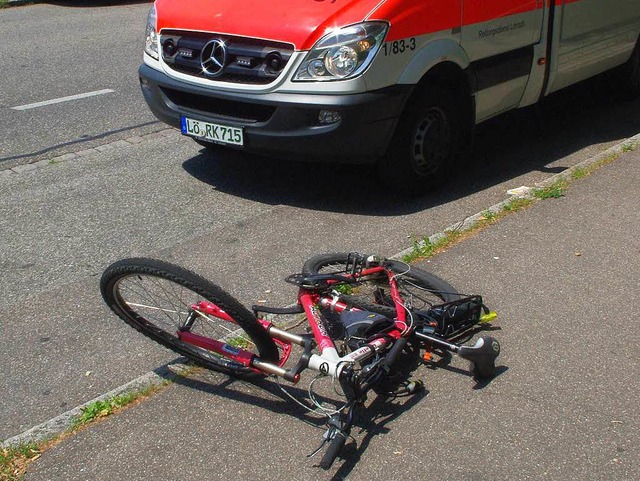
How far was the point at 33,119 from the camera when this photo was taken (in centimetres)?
828

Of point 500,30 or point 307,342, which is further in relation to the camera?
point 500,30

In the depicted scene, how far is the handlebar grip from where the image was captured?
10.9 ft

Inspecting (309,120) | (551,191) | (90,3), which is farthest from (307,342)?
(90,3)

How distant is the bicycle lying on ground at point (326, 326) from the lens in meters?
3.65

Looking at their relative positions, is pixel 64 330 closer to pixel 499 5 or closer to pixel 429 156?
pixel 429 156

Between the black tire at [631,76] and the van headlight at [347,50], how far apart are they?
377 cm

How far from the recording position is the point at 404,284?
463 centimetres

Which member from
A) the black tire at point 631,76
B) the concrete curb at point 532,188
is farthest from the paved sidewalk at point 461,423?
the black tire at point 631,76

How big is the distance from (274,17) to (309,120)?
0.70 metres

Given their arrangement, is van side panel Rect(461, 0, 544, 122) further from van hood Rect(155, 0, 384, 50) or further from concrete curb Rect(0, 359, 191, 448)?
concrete curb Rect(0, 359, 191, 448)

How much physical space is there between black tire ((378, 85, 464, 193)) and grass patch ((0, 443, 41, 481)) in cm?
324

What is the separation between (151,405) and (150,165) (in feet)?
11.5

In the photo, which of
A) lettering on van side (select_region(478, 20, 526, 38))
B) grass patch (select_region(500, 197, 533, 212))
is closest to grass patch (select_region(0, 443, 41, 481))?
grass patch (select_region(500, 197, 533, 212))

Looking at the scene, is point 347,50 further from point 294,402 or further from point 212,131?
point 294,402
